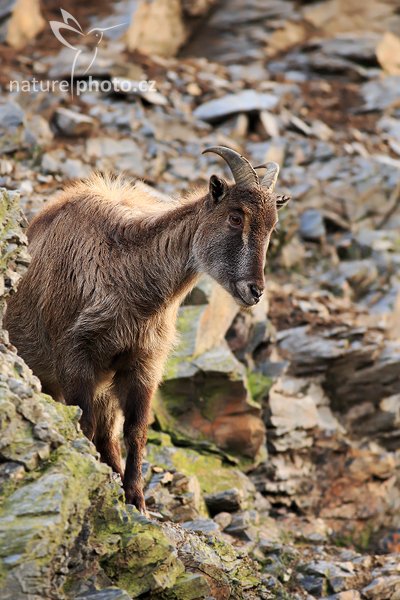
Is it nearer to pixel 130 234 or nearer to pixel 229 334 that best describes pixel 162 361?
pixel 130 234

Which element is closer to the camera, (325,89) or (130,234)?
(130,234)

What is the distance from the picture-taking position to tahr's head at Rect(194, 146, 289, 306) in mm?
8172

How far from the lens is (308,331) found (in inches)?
571

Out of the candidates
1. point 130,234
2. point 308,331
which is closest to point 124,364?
point 130,234

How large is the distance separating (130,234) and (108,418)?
180 cm

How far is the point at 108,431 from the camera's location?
897cm

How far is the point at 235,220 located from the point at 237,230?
98 mm

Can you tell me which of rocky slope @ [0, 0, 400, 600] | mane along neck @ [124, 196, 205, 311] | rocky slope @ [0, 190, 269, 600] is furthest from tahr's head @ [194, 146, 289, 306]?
rocky slope @ [0, 190, 269, 600]

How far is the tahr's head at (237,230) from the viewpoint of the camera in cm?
817

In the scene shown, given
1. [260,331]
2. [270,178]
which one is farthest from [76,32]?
[270,178]

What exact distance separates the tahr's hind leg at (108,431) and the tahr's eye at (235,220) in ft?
6.87

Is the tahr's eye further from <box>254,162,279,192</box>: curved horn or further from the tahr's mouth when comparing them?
the tahr's mouth

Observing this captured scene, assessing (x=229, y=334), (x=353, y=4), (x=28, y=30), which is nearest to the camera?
(x=229, y=334)

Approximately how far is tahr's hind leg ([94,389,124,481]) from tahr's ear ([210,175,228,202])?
2.21 metres
